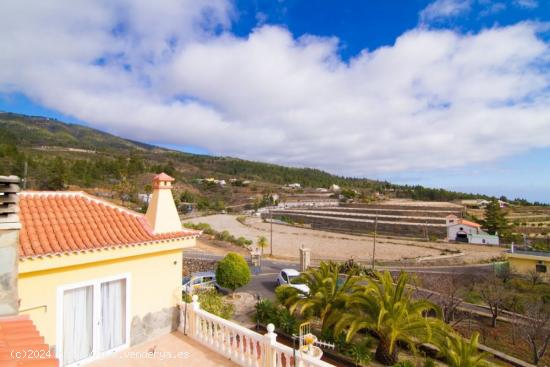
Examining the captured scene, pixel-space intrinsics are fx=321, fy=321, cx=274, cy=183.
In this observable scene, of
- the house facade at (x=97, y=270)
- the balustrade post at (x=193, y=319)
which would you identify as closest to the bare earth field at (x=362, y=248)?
the balustrade post at (x=193, y=319)

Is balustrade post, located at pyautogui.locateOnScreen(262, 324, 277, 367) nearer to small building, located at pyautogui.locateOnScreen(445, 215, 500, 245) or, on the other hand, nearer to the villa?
the villa

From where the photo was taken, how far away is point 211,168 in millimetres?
148875

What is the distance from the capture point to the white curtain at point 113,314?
671 cm

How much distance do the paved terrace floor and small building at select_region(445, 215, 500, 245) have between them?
154ft

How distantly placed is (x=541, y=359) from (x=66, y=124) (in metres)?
219

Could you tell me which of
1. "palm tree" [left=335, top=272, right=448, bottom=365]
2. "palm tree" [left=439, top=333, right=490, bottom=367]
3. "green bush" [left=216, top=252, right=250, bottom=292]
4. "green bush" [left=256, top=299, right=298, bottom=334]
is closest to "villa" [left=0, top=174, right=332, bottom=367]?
"palm tree" [left=335, top=272, right=448, bottom=365]

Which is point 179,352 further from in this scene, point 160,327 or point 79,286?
point 79,286

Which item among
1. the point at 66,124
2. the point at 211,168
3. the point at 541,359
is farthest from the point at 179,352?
the point at 66,124

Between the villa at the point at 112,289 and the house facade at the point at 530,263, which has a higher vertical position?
the villa at the point at 112,289

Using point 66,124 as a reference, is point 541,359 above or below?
below

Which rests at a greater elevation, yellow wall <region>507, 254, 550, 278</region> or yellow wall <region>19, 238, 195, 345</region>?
yellow wall <region>19, 238, 195, 345</region>

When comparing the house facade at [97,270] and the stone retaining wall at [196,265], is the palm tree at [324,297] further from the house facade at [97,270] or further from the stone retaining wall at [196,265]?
the stone retaining wall at [196,265]

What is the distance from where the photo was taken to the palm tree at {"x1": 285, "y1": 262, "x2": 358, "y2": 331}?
10.5 metres

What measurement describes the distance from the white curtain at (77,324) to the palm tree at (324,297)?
6.30 metres
